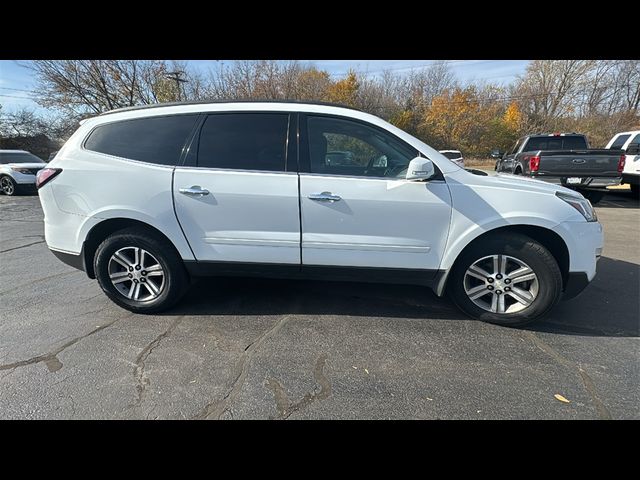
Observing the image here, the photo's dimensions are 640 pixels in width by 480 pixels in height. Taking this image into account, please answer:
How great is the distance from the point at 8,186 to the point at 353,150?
1495 cm

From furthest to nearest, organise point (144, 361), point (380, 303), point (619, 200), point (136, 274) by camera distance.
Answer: point (619, 200) < point (380, 303) < point (136, 274) < point (144, 361)

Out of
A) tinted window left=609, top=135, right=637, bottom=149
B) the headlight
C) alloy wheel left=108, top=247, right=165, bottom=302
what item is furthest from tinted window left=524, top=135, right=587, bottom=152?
alloy wheel left=108, top=247, right=165, bottom=302

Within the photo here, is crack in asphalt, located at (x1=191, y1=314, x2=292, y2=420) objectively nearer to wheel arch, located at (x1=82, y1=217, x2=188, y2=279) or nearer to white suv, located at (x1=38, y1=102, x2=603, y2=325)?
white suv, located at (x1=38, y1=102, x2=603, y2=325)

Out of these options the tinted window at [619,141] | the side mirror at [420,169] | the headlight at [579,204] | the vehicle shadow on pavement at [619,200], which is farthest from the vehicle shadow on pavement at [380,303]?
the tinted window at [619,141]

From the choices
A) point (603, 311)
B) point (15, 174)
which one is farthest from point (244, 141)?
point (15, 174)

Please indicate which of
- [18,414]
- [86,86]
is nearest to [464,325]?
[18,414]

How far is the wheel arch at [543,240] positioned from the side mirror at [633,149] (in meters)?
9.72

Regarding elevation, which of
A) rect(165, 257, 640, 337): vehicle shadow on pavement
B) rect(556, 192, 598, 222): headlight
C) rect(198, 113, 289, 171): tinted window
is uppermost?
rect(198, 113, 289, 171): tinted window

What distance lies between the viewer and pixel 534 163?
332 inches

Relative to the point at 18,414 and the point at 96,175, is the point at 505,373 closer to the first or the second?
the point at 18,414

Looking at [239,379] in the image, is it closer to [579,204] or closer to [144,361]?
[144,361]

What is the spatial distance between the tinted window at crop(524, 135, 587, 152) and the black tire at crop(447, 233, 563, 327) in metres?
9.58

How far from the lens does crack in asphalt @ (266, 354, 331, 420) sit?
6.56 ft

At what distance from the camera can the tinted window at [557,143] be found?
33.7 ft
